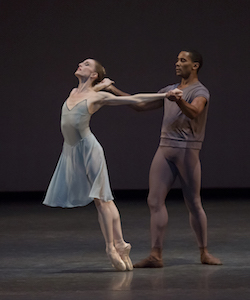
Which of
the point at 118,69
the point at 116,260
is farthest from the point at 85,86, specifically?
the point at 118,69

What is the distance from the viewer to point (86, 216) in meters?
6.61

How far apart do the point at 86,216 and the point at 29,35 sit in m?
2.60

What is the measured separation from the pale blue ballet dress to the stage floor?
453 millimetres

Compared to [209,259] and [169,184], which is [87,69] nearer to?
[169,184]

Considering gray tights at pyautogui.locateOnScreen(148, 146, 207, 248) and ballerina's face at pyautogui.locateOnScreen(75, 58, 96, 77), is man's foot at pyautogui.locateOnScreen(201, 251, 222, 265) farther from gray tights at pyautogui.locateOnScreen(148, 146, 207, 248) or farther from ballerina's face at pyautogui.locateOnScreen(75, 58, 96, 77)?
ballerina's face at pyautogui.locateOnScreen(75, 58, 96, 77)

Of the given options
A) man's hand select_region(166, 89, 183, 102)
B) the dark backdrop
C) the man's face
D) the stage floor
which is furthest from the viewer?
the dark backdrop

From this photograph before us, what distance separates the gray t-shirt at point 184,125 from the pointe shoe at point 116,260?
2.61ft

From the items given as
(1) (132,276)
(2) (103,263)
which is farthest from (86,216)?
(1) (132,276)

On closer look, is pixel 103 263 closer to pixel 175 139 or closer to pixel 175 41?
pixel 175 139

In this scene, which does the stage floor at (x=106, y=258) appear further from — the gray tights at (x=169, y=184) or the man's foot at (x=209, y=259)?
the gray tights at (x=169, y=184)

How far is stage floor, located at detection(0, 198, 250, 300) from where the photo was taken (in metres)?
3.45

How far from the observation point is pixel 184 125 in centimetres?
416

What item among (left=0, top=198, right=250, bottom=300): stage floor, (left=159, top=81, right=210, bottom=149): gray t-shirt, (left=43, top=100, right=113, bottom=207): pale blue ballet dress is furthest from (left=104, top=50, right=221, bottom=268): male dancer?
(left=43, top=100, right=113, bottom=207): pale blue ballet dress

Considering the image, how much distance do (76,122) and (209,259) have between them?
48.6 inches
